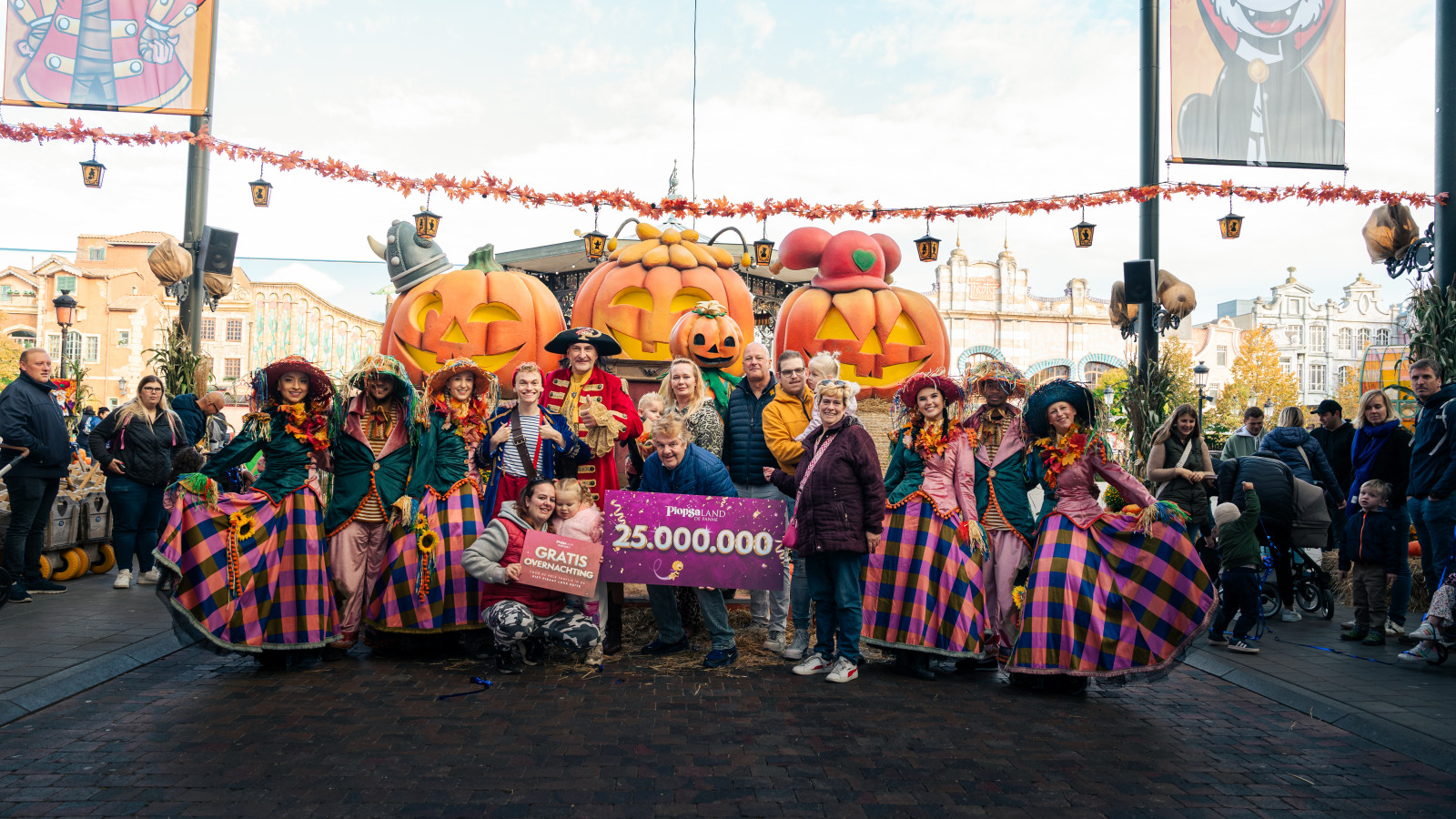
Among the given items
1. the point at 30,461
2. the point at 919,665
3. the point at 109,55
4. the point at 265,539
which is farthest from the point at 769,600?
the point at 109,55

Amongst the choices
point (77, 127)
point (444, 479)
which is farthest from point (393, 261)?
point (444, 479)

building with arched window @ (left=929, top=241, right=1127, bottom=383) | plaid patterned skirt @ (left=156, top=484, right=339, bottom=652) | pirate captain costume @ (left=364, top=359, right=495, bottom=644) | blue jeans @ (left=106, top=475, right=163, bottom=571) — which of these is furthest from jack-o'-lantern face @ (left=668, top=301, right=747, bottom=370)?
building with arched window @ (left=929, top=241, right=1127, bottom=383)

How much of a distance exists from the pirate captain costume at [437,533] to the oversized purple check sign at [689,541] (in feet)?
2.93

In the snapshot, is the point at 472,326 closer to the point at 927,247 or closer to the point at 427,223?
the point at 427,223

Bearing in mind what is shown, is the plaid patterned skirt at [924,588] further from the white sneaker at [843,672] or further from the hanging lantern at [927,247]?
the hanging lantern at [927,247]

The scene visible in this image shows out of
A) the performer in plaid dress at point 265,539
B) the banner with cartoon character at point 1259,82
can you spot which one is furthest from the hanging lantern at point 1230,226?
the performer in plaid dress at point 265,539

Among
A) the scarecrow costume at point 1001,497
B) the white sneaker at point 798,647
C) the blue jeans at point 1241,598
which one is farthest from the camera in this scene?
the blue jeans at point 1241,598

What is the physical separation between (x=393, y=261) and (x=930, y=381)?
28.1 ft

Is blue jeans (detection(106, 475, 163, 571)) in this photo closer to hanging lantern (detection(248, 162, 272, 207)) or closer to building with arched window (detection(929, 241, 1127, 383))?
hanging lantern (detection(248, 162, 272, 207))

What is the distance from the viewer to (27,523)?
6906 mm

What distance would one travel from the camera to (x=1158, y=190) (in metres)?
8.91

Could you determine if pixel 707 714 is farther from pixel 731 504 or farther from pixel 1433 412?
pixel 1433 412

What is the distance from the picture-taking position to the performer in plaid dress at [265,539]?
4.97m

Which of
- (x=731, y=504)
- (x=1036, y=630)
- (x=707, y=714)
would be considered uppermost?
(x=731, y=504)
